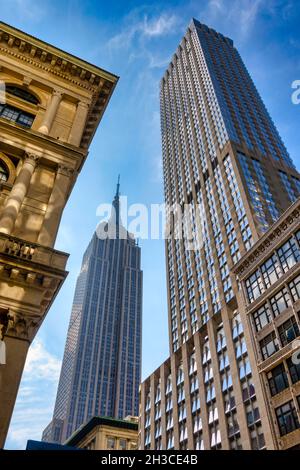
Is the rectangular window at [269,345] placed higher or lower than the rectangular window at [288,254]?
lower

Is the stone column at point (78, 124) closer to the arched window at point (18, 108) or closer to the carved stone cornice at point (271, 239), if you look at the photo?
the arched window at point (18, 108)

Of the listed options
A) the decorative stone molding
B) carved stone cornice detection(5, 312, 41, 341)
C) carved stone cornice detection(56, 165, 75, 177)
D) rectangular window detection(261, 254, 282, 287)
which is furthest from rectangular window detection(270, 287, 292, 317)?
the decorative stone molding

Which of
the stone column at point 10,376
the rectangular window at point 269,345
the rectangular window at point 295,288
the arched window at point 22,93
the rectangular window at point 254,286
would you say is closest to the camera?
the stone column at point 10,376

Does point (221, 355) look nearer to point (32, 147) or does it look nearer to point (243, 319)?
point (243, 319)

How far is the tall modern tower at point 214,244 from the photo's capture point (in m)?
51.9

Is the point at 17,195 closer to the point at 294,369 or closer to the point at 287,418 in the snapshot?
the point at 294,369

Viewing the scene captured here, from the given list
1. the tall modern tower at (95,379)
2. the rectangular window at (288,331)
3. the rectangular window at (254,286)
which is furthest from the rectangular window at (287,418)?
the tall modern tower at (95,379)

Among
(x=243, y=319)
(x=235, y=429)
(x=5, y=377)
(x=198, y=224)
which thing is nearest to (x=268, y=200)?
(x=198, y=224)

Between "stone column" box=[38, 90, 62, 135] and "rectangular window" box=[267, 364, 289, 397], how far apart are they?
31175mm

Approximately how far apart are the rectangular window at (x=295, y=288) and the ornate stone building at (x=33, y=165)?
83.3ft

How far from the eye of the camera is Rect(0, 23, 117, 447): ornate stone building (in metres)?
12.9

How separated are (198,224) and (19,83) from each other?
228 ft

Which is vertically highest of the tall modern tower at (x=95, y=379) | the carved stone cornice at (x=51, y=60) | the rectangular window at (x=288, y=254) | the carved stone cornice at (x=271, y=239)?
the tall modern tower at (x=95, y=379)

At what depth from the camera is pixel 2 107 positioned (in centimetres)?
2016
